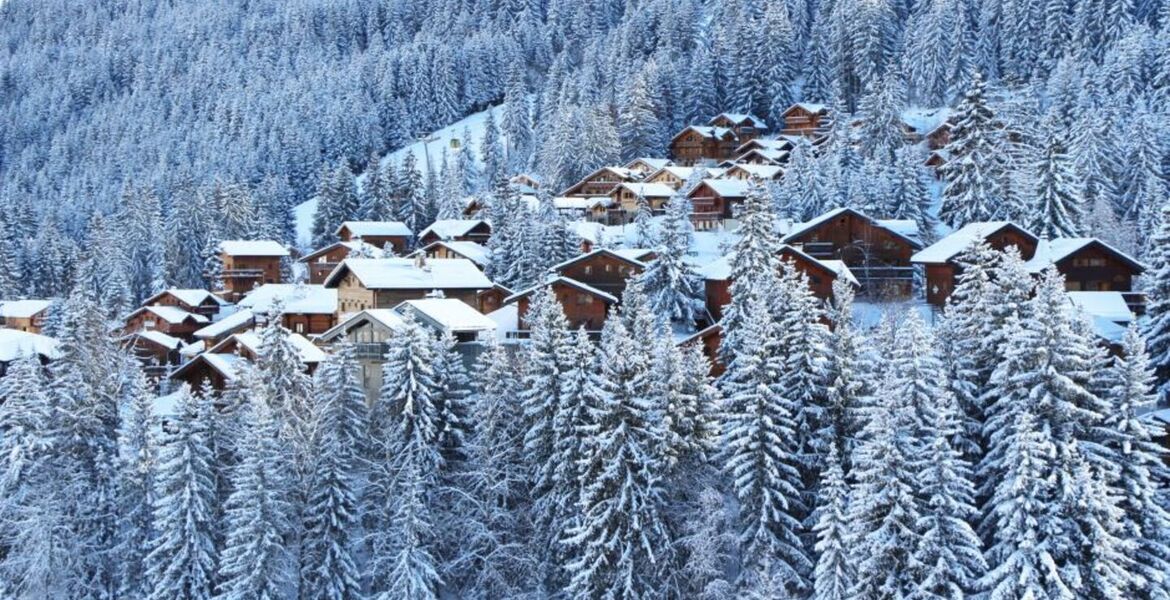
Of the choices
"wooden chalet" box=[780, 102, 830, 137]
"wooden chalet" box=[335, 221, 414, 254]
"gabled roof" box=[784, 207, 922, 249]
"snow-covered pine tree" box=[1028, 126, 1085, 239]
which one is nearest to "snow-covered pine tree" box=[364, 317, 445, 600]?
"gabled roof" box=[784, 207, 922, 249]

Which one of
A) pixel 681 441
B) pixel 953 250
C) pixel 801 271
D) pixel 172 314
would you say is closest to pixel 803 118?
pixel 953 250

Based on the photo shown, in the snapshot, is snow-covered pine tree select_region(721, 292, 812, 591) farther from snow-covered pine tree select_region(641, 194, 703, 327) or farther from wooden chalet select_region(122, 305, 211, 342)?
wooden chalet select_region(122, 305, 211, 342)

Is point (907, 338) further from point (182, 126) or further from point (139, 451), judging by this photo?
point (182, 126)

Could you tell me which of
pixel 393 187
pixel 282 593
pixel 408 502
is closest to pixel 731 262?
pixel 408 502

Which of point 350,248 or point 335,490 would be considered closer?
point 335,490

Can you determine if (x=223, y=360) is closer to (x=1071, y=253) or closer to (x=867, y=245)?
(x=867, y=245)

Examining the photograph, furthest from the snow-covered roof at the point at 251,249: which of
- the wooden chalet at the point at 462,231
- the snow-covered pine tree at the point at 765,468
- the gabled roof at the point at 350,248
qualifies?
the snow-covered pine tree at the point at 765,468
